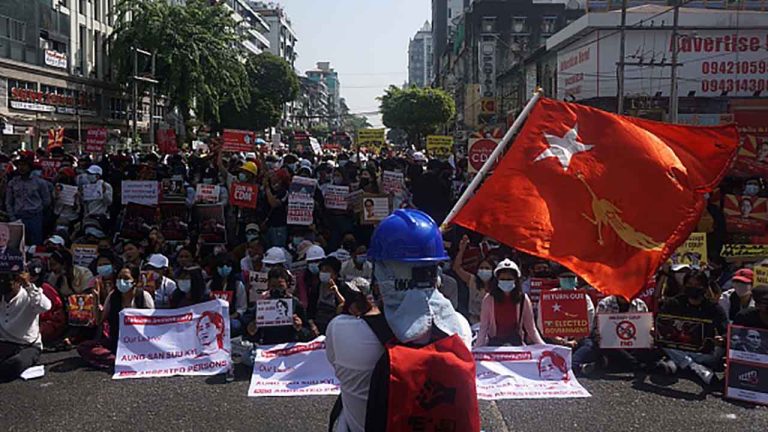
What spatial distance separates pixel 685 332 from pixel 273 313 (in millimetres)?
4035

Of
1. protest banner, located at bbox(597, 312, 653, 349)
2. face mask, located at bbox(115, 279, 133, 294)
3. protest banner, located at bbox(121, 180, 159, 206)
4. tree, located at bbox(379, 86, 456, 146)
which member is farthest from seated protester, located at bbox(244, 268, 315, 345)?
tree, located at bbox(379, 86, 456, 146)

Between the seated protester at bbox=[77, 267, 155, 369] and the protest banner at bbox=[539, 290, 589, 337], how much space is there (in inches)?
161

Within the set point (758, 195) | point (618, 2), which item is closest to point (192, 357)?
point (758, 195)

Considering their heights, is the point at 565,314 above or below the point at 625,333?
above

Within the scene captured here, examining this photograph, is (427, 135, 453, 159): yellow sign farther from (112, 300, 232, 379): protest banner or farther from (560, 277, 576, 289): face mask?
(112, 300, 232, 379): protest banner

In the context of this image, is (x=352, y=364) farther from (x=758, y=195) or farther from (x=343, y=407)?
(x=758, y=195)

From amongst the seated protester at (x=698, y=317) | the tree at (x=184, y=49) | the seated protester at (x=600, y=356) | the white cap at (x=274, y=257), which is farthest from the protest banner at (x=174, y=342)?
the tree at (x=184, y=49)

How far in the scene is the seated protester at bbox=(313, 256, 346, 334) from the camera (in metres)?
9.09

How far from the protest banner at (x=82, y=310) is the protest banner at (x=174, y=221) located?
3850 mm

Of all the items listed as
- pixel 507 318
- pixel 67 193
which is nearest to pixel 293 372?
pixel 507 318

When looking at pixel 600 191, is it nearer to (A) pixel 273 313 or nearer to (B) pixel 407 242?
(B) pixel 407 242

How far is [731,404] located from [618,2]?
42.3 meters

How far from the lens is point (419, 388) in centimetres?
261

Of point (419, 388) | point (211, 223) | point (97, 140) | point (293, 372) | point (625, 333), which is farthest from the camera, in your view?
point (97, 140)
